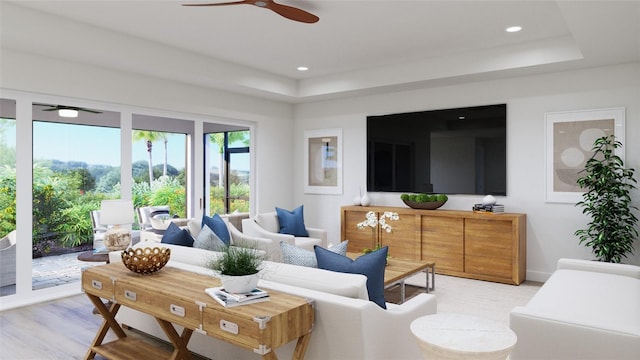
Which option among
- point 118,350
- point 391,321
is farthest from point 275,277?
point 118,350

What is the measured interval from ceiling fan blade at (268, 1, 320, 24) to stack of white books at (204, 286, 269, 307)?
205cm

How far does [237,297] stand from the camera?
222cm

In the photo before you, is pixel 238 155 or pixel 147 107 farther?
pixel 238 155

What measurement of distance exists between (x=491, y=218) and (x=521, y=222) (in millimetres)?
332

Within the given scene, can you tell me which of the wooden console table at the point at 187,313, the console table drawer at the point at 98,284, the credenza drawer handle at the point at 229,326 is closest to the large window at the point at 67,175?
the console table drawer at the point at 98,284

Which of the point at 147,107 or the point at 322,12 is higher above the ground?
the point at 322,12

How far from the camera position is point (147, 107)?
5.36 m

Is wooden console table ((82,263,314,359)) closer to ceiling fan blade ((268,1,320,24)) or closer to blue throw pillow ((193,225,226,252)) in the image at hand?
blue throw pillow ((193,225,226,252))

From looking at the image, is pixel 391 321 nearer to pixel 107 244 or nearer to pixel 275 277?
pixel 275 277

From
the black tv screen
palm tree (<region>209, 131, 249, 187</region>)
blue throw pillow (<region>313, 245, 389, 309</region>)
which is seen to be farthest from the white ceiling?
blue throw pillow (<region>313, 245, 389, 309</region>)

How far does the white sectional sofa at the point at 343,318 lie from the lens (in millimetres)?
2125

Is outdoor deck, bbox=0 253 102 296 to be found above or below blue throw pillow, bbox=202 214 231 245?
below

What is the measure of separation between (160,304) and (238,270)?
53 centimetres

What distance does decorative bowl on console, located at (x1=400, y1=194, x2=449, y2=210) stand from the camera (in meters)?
5.74
